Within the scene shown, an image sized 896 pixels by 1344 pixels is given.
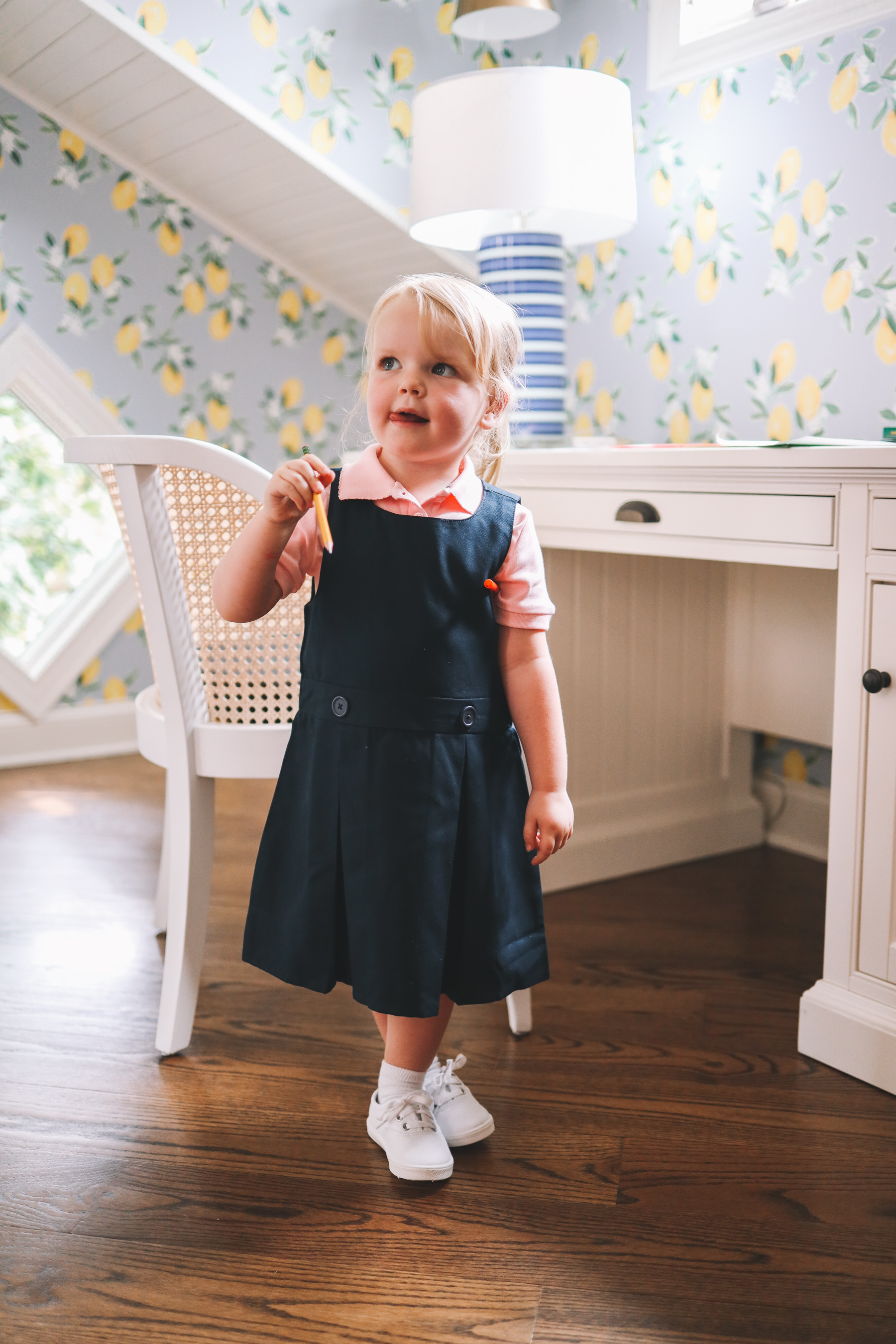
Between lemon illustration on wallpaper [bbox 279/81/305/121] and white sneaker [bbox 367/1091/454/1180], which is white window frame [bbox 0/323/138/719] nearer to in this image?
lemon illustration on wallpaper [bbox 279/81/305/121]

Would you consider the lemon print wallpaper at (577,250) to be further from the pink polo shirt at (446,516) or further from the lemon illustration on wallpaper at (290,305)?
the pink polo shirt at (446,516)

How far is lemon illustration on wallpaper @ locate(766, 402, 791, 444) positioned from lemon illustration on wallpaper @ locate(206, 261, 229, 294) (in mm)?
1531

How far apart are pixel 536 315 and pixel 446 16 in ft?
3.49

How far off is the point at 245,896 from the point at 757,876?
0.87 m

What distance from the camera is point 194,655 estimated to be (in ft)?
4.19

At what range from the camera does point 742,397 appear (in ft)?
6.71

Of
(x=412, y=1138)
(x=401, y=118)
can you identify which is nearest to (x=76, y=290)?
(x=401, y=118)

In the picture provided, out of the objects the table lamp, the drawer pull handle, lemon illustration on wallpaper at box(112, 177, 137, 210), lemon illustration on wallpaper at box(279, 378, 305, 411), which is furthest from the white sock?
lemon illustration on wallpaper at box(112, 177, 137, 210)

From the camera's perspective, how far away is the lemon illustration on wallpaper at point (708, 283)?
206cm

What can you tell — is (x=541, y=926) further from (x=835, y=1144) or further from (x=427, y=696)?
(x=835, y=1144)

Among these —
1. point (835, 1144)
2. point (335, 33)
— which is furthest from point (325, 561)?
point (335, 33)

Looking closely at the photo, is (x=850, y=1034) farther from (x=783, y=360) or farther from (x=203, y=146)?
(x=203, y=146)

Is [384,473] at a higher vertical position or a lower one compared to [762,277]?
lower

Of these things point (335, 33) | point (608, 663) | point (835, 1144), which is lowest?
point (835, 1144)
